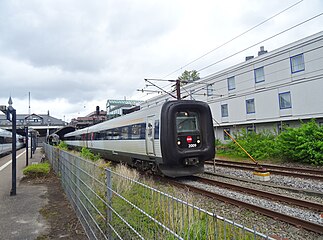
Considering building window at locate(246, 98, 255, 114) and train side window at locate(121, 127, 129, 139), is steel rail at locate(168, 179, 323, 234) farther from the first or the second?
building window at locate(246, 98, 255, 114)

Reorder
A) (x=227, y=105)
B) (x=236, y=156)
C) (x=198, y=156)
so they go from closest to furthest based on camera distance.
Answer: (x=198, y=156) < (x=236, y=156) < (x=227, y=105)

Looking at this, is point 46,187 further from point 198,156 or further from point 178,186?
point 198,156

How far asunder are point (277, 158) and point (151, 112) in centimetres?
1011

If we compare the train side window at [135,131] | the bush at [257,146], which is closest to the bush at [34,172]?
the train side window at [135,131]

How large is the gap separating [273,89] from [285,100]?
159 centimetres

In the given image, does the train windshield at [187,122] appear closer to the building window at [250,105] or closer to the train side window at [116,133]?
the train side window at [116,133]

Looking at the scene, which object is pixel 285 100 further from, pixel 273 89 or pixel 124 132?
pixel 124 132

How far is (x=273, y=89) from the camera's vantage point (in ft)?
83.1

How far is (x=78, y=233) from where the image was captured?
491 centimetres

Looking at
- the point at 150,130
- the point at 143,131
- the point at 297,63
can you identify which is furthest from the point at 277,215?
the point at 297,63

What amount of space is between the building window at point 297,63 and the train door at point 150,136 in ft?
56.4

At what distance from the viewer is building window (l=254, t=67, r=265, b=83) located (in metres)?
26.5

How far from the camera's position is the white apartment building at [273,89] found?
21828 mm

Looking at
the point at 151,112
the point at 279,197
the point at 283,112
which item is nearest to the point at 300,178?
the point at 279,197
